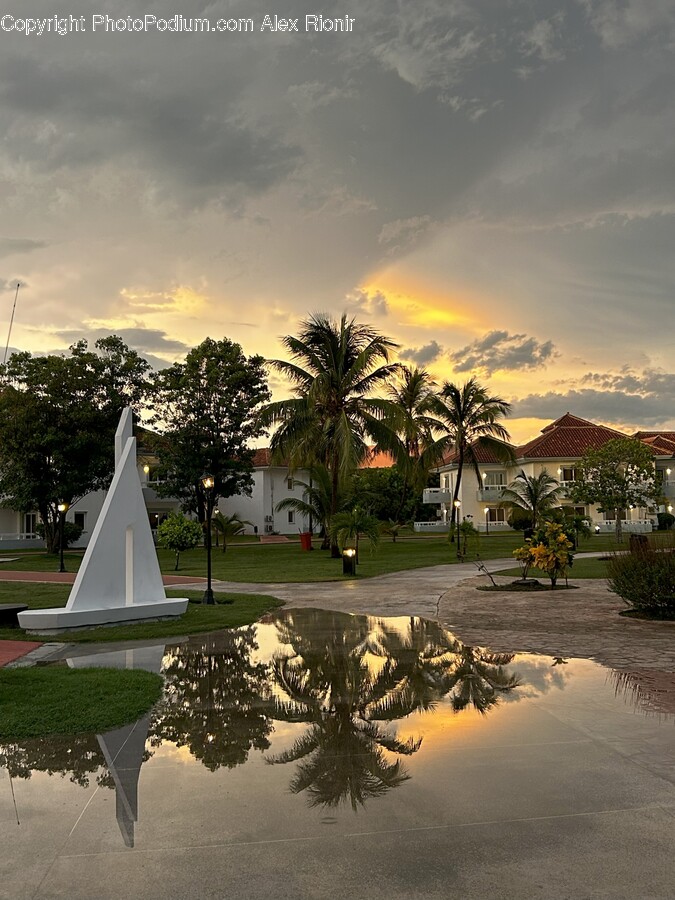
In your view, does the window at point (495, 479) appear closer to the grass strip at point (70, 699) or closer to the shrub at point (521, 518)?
the shrub at point (521, 518)

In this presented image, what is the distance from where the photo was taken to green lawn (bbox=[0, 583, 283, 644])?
38.2ft

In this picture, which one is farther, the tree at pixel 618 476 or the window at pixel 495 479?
the window at pixel 495 479

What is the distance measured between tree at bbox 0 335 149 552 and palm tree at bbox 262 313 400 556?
10.8 metres

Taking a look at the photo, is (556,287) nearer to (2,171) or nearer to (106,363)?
(2,171)

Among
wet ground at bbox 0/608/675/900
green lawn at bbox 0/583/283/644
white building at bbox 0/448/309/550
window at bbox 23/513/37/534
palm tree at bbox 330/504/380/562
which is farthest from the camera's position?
white building at bbox 0/448/309/550

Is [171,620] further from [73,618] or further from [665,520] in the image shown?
[665,520]

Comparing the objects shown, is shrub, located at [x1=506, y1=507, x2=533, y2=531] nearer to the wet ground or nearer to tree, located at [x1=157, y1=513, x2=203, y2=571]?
tree, located at [x1=157, y1=513, x2=203, y2=571]

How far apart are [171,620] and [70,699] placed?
626 centimetres

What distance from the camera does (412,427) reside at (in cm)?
3647

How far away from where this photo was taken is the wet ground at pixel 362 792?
3451 mm

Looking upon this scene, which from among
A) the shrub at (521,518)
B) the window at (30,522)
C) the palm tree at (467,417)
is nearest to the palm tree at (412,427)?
the palm tree at (467,417)

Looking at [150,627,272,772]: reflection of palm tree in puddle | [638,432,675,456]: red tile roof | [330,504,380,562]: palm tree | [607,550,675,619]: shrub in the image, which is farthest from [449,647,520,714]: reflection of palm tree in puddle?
[638,432,675,456]: red tile roof

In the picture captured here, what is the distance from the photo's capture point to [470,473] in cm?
5875

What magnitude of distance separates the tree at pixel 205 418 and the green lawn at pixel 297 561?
4.39 meters
